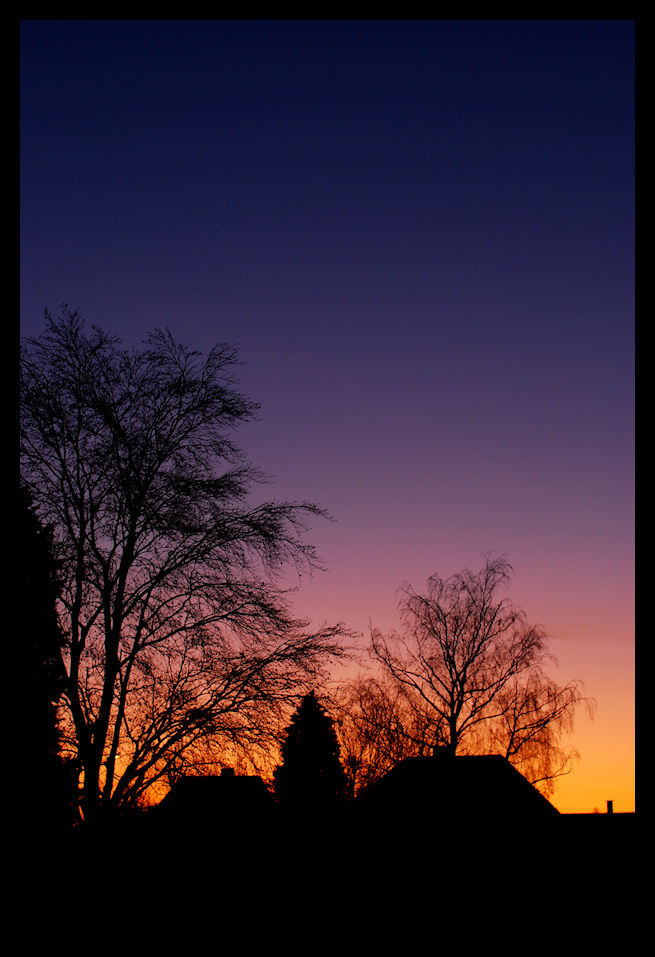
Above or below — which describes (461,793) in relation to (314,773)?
above

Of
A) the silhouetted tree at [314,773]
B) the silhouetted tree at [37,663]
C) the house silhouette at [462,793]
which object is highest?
the silhouetted tree at [37,663]

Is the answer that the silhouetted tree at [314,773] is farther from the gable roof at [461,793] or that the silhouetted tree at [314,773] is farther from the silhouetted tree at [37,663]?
the silhouetted tree at [37,663]

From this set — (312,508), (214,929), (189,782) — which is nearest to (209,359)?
(312,508)

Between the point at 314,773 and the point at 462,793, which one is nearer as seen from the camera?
the point at 462,793

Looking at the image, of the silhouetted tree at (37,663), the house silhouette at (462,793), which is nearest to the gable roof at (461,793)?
the house silhouette at (462,793)

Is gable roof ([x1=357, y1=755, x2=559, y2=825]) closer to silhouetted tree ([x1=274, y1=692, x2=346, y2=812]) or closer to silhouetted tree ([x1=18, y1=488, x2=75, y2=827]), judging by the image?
silhouetted tree ([x1=18, y1=488, x2=75, y2=827])

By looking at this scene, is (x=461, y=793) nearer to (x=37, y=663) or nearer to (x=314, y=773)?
(x=37, y=663)

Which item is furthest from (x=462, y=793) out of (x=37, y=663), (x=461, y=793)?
(x=37, y=663)

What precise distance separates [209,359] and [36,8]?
7.92 m

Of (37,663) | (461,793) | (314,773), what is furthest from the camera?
(314,773)

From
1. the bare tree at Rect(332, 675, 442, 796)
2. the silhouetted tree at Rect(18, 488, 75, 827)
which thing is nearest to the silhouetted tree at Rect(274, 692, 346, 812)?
the bare tree at Rect(332, 675, 442, 796)

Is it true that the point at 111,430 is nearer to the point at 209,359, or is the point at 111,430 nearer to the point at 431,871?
the point at 209,359

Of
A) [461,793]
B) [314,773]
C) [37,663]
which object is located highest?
[37,663]

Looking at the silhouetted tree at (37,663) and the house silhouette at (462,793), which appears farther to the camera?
the house silhouette at (462,793)
